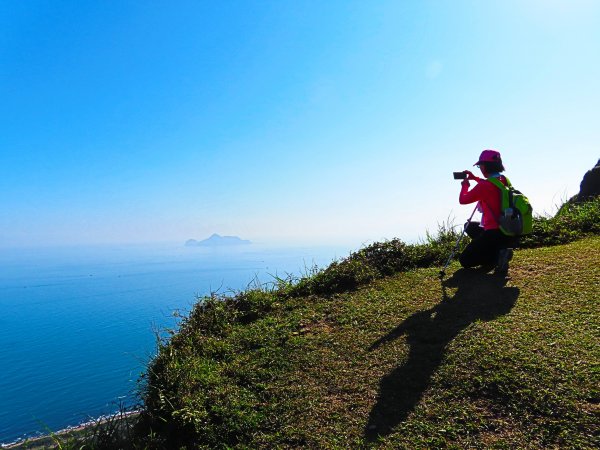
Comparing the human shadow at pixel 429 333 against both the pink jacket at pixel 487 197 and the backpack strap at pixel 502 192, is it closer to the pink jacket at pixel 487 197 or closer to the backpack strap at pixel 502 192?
the pink jacket at pixel 487 197

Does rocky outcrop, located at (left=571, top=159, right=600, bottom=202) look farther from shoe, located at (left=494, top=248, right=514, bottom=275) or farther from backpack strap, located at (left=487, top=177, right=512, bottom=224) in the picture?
shoe, located at (left=494, top=248, right=514, bottom=275)

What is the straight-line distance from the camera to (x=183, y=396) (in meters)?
4.21

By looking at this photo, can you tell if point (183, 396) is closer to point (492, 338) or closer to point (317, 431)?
point (317, 431)

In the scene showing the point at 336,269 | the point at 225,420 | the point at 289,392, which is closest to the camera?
the point at 225,420

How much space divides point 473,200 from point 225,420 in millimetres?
5311

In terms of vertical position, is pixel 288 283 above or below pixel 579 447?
above

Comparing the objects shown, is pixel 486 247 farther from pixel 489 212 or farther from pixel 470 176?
pixel 470 176

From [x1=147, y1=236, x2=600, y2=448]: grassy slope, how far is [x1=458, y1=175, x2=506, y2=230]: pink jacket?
1078 mm

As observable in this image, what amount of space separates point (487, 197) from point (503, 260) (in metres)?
1.14

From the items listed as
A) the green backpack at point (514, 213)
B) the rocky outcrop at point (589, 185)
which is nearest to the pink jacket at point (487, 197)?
the green backpack at point (514, 213)

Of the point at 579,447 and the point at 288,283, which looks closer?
the point at 579,447

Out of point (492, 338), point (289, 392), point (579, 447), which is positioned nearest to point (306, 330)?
point (289, 392)

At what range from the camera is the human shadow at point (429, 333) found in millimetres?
3490

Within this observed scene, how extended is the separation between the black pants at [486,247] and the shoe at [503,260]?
0.26 meters
